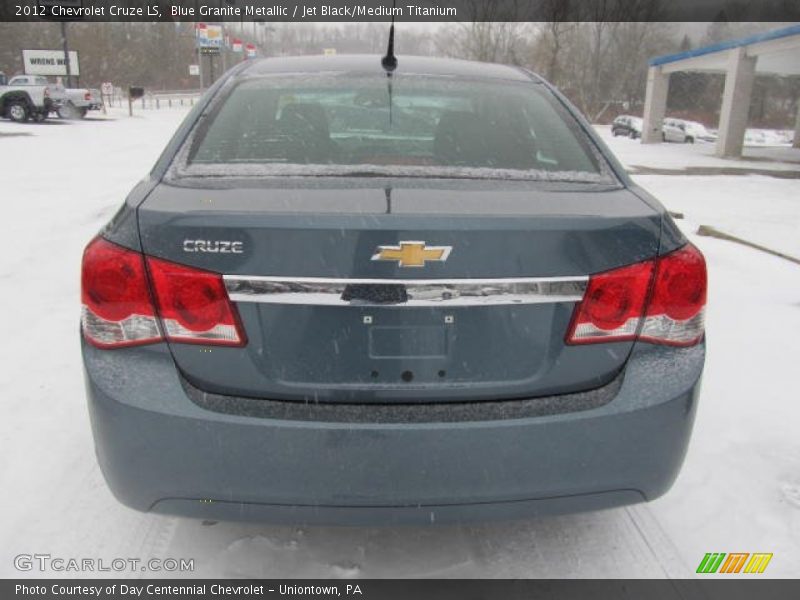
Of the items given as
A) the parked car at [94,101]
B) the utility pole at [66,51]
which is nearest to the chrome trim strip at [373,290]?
the parked car at [94,101]

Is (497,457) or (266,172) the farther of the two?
(266,172)

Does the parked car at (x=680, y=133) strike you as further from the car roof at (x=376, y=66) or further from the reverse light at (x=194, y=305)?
the reverse light at (x=194, y=305)

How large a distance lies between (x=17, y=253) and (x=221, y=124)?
15.3ft

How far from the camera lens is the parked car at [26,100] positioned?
27141 millimetres

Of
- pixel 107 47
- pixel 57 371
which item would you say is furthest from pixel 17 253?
pixel 107 47

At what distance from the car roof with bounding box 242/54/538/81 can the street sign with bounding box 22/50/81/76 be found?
42884mm

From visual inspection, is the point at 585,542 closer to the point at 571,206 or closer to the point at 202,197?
the point at 571,206

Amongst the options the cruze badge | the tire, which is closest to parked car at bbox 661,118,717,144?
the tire

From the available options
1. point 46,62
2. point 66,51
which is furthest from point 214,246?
point 46,62

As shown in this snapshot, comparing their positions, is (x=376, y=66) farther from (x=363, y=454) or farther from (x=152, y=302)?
(x=363, y=454)

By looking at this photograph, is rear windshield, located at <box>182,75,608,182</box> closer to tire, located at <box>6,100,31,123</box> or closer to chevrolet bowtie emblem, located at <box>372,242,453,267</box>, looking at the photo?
chevrolet bowtie emblem, located at <box>372,242,453,267</box>

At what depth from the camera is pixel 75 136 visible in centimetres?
2234

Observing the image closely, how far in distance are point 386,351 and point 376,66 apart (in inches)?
65.5

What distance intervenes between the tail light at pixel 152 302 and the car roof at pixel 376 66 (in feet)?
4.72
